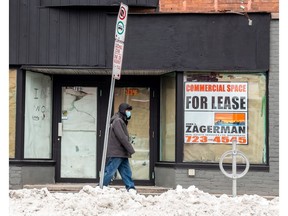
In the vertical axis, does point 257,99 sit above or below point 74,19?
below

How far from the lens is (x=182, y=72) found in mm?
12562

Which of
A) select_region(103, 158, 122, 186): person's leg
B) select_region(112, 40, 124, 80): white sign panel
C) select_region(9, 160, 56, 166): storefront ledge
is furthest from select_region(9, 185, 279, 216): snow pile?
select_region(9, 160, 56, 166): storefront ledge

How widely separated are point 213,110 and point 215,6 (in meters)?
2.27

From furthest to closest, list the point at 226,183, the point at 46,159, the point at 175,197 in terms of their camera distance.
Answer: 1. the point at 46,159
2. the point at 226,183
3. the point at 175,197

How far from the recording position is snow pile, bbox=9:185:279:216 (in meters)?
8.13

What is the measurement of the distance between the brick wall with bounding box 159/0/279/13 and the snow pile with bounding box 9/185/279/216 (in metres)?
4.96

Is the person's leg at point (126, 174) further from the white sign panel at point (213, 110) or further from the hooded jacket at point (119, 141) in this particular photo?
the white sign panel at point (213, 110)

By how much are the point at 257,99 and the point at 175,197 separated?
4.52 meters

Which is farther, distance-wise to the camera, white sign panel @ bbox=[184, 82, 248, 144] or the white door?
the white door

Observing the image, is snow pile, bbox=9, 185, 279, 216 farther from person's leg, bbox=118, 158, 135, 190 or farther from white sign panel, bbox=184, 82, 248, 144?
white sign panel, bbox=184, 82, 248, 144

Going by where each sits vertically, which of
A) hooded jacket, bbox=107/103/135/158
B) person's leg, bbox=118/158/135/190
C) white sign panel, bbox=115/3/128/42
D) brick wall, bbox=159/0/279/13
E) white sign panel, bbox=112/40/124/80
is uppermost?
brick wall, bbox=159/0/279/13

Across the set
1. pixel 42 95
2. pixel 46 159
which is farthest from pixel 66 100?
pixel 46 159

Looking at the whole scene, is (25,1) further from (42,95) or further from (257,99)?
(257,99)

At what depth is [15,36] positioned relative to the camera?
41.7 feet
